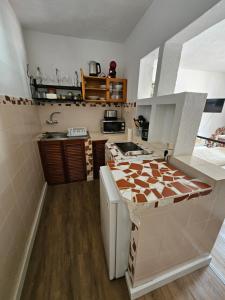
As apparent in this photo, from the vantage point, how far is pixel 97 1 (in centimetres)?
146

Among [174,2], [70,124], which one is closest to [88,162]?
[70,124]

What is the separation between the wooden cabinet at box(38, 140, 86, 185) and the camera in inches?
84.3

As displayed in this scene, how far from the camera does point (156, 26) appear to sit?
4.83 ft

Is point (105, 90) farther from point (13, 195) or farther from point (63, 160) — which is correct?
point (13, 195)

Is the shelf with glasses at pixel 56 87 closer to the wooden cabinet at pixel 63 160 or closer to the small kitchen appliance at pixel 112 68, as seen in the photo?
the small kitchen appliance at pixel 112 68

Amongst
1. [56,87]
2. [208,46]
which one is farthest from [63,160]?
[208,46]

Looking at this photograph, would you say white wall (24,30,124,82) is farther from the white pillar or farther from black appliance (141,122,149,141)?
black appliance (141,122,149,141)

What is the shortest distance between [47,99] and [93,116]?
35.1 inches

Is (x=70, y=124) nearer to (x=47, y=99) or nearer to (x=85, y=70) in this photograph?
(x=47, y=99)

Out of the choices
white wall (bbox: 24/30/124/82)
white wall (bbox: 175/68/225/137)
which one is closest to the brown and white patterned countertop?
white wall (bbox: 24/30/124/82)

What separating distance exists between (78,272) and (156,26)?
267 cm

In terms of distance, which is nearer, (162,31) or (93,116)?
(162,31)

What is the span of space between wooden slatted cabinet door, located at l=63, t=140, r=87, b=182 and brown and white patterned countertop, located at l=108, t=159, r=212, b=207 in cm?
123

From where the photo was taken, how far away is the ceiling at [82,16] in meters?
1.50
